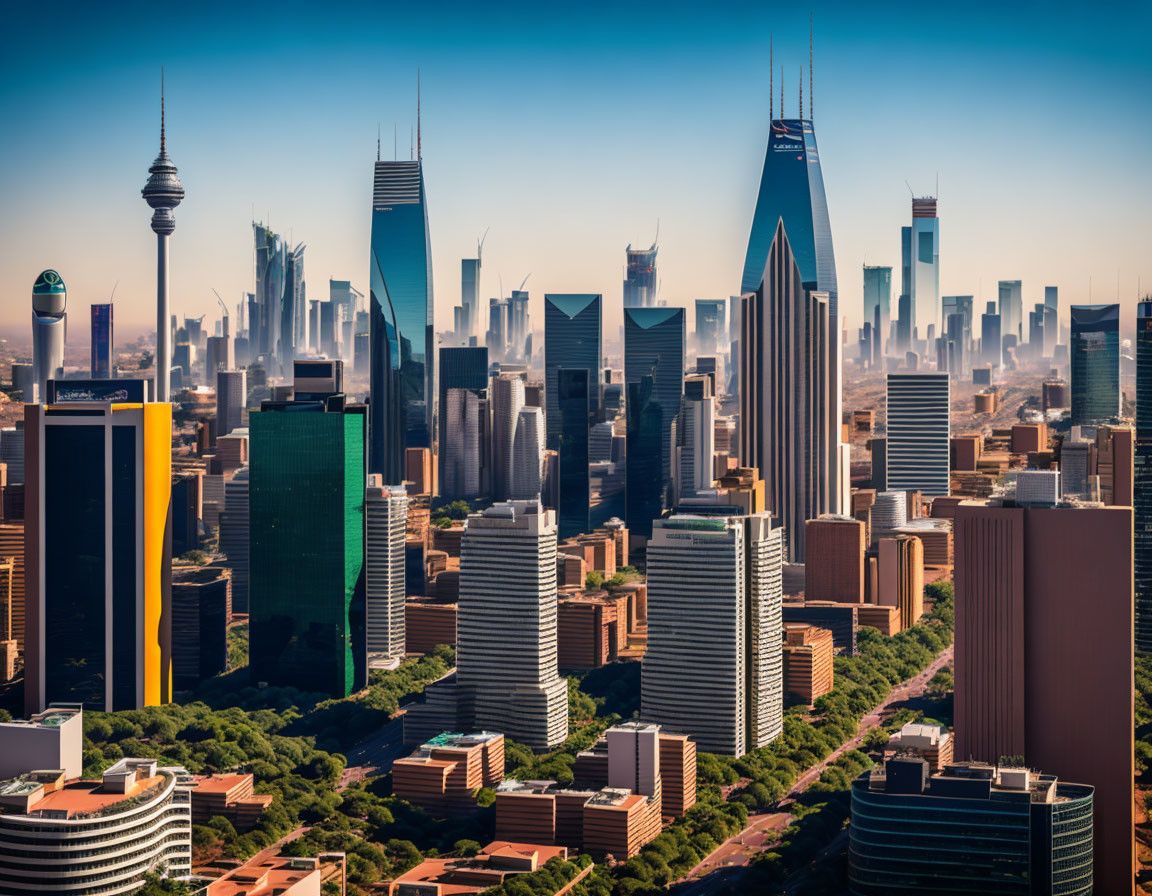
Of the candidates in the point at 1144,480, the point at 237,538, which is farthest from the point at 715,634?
the point at 237,538

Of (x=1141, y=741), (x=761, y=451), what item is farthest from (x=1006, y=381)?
(x=1141, y=741)

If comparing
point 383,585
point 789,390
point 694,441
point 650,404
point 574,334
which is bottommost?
point 383,585

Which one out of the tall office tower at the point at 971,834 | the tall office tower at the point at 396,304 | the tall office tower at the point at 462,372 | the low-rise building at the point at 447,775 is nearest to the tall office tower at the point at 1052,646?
the tall office tower at the point at 971,834

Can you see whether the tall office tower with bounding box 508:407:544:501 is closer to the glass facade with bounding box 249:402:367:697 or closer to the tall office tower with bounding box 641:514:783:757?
the glass facade with bounding box 249:402:367:697

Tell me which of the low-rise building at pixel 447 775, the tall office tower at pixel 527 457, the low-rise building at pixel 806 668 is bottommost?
the low-rise building at pixel 447 775

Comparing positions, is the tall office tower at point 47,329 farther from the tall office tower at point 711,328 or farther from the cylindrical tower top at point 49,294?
the tall office tower at point 711,328

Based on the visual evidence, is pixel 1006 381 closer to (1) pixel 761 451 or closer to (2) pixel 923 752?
(1) pixel 761 451

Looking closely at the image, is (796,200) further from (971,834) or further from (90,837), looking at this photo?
(90,837)
